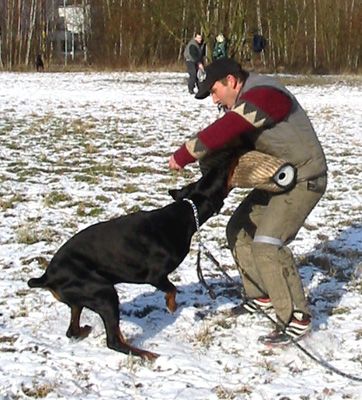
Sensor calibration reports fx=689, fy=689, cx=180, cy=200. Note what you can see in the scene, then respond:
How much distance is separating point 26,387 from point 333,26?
34.9 m

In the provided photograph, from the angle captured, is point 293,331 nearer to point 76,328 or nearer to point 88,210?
point 76,328

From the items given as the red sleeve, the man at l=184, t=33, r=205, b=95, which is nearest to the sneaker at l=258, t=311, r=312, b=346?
the red sleeve

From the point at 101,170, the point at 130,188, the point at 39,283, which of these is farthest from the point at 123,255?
the point at 101,170

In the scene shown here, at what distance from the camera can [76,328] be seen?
3670 millimetres

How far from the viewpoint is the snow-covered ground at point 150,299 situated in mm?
3248

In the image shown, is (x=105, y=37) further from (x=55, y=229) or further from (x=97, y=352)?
(x=97, y=352)

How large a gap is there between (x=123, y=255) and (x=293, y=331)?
1.01 metres

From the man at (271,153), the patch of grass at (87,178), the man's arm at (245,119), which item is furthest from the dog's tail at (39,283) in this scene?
the patch of grass at (87,178)

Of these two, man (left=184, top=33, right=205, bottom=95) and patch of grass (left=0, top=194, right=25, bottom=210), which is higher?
man (left=184, top=33, right=205, bottom=95)

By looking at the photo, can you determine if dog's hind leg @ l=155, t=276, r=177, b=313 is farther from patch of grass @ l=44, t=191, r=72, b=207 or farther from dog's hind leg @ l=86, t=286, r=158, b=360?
patch of grass @ l=44, t=191, r=72, b=207

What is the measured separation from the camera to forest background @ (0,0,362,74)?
32.7 meters

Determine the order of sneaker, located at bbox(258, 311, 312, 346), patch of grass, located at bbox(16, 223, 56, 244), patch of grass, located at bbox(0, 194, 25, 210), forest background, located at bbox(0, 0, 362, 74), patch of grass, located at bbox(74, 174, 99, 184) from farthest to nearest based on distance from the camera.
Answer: forest background, located at bbox(0, 0, 362, 74)
patch of grass, located at bbox(74, 174, 99, 184)
patch of grass, located at bbox(0, 194, 25, 210)
patch of grass, located at bbox(16, 223, 56, 244)
sneaker, located at bbox(258, 311, 312, 346)

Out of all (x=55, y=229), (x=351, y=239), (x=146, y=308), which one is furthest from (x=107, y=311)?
(x=351, y=239)

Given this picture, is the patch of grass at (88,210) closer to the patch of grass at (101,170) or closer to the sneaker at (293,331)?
the patch of grass at (101,170)
